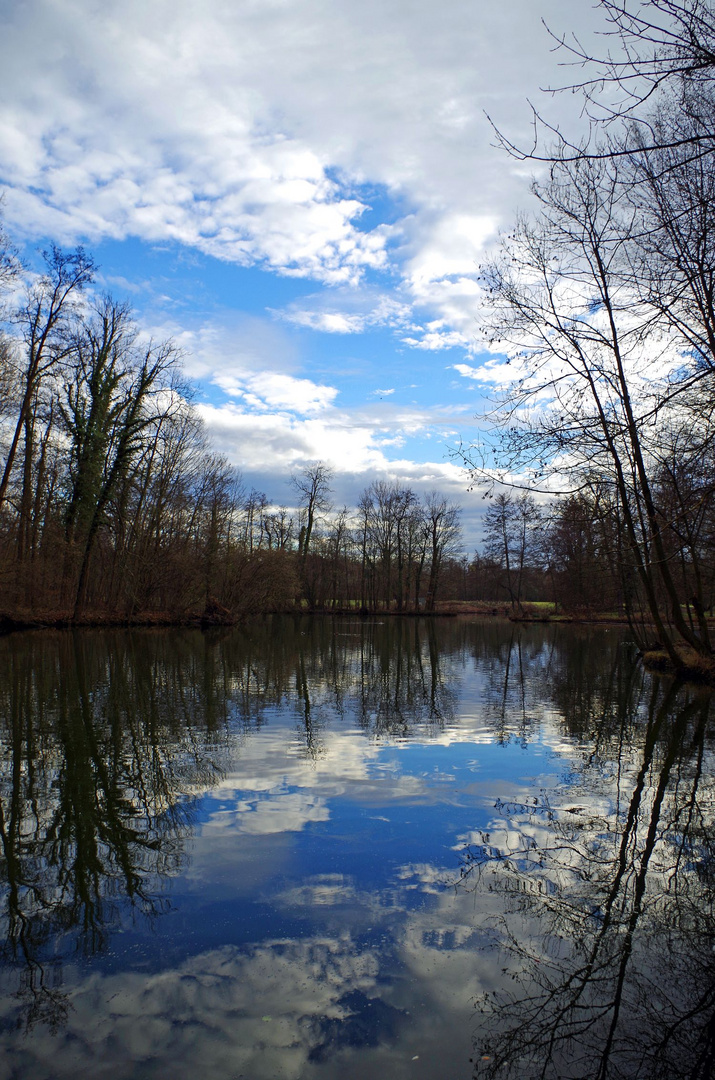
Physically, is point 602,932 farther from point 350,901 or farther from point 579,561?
point 579,561

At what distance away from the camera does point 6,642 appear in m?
22.5

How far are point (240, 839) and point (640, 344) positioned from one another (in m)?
5.60

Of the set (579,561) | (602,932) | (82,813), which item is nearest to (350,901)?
(602,932)

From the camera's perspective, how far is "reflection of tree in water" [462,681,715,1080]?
3037 millimetres

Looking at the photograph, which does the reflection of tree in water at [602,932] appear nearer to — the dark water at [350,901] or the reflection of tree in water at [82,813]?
the dark water at [350,901]

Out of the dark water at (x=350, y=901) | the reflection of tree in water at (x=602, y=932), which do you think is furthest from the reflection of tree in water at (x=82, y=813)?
the reflection of tree in water at (x=602, y=932)

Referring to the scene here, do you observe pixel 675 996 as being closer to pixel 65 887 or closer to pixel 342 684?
pixel 65 887

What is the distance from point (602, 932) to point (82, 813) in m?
4.27

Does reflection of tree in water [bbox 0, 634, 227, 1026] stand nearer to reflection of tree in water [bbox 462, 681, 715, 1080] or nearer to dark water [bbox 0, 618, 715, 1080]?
dark water [bbox 0, 618, 715, 1080]

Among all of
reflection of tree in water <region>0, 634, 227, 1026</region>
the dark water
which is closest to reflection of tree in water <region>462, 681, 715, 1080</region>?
the dark water

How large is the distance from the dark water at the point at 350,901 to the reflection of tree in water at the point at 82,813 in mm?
25

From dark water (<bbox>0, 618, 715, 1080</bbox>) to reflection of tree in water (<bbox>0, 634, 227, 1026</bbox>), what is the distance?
0.08ft

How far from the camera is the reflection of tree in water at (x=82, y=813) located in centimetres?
389

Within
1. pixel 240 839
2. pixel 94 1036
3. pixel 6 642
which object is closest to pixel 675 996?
pixel 94 1036
